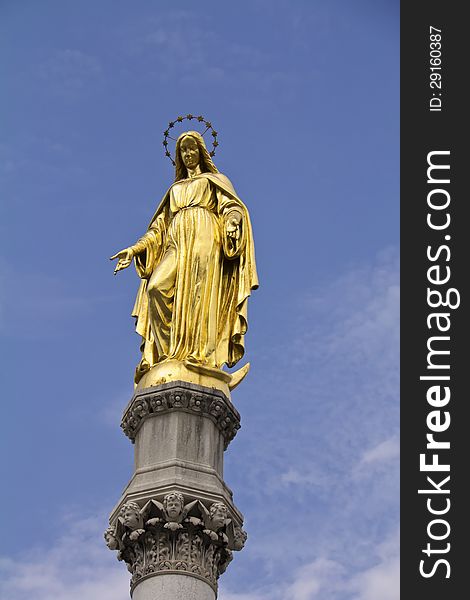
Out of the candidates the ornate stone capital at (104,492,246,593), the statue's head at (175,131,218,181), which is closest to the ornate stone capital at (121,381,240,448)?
the ornate stone capital at (104,492,246,593)

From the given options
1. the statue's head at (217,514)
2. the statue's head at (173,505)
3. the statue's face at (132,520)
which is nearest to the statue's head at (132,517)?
the statue's face at (132,520)

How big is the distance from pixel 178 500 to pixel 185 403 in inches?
70.8

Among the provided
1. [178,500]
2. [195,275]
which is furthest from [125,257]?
[178,500]

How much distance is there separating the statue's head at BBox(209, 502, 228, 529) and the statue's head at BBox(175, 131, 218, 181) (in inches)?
272

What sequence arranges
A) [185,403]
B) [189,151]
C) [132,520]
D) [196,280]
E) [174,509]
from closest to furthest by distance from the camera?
[174,509]
[132,520]
[185,403]
[196,280]
[189,151]

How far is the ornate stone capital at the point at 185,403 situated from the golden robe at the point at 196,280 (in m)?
0.76

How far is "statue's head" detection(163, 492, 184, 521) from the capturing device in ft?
67.4

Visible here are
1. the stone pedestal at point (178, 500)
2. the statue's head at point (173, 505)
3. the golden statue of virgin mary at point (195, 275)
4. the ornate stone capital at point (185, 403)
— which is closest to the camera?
the stone pedestal at point (178, 500)

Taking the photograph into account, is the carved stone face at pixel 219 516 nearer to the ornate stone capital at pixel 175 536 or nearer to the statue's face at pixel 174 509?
the ornate stone capital at pixel 175 536

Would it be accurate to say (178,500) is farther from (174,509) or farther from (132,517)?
(132,517)

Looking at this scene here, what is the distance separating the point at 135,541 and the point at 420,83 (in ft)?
29.4

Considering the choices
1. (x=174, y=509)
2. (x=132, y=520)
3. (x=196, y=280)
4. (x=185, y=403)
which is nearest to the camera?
(x=174, y=509)

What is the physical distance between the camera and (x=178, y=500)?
20578mm

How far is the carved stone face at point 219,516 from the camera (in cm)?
2067
